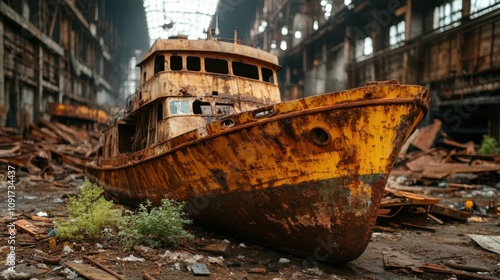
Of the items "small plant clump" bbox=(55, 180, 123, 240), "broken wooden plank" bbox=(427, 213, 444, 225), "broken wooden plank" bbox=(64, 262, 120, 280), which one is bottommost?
"broken wooden plank" bbox=(427, 213, 444, 225)

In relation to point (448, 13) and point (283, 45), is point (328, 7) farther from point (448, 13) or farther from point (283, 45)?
point (448, 13)

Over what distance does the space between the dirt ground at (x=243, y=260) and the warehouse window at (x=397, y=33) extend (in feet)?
47.7

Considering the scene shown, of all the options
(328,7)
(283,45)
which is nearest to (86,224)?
(328,7)

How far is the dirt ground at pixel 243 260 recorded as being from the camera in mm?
3832

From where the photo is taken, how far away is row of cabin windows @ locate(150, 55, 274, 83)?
6879 millimetres

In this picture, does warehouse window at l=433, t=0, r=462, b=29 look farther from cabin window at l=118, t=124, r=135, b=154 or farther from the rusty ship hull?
the rusty ship hull

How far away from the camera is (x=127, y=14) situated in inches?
1522

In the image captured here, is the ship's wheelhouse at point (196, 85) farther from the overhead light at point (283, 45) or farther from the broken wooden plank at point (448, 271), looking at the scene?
the overhead light at point (283, 45)

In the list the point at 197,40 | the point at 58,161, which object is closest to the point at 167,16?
the point at 58,161

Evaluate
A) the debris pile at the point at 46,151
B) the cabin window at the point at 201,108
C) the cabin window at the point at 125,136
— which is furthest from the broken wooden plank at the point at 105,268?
the debris pile at the point at 46,151

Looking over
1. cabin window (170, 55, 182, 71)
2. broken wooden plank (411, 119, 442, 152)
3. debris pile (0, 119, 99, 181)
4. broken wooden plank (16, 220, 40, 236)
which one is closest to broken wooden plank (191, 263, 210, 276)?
broken wooden plank (16, 220, 40, 236)

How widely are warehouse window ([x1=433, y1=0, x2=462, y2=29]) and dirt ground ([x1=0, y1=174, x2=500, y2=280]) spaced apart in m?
11.7

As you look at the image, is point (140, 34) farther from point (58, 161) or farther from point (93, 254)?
point (93, 254)

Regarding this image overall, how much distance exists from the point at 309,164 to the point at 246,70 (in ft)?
12.0
